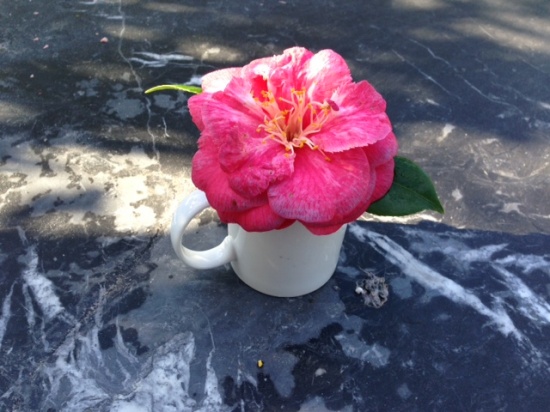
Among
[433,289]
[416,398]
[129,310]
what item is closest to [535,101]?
[433,289]

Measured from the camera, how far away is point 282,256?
1.50ft

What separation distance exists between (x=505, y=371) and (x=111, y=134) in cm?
49

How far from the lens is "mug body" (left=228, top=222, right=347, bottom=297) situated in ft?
1.45

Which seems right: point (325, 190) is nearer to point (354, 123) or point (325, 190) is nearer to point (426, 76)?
point (354, 123)

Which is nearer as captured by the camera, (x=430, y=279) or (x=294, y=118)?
(x=294, y=118)

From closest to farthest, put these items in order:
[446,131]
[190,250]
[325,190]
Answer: [325,190], [190,250], [446,131]

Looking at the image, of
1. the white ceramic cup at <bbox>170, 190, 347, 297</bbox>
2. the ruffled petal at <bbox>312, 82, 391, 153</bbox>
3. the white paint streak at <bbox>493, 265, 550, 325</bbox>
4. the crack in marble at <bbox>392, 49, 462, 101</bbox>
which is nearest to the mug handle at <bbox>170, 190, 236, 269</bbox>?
the white ceramic cup at <bbox>170, 190, 347, 297</bbox>

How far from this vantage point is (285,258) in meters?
0.46

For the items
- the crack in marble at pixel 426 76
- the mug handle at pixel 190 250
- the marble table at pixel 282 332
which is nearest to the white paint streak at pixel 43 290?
the marble table at pixel 282 332

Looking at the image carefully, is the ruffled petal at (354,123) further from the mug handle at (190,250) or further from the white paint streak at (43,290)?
the white paint streak at (43,290)

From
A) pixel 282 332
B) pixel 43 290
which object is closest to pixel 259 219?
pixel 282 332

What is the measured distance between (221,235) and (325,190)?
219 millimetres

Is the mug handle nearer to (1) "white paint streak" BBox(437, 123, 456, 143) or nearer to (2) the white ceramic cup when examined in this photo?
(2) the white ceramic cup

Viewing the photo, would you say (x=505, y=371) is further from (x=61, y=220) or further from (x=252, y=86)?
(x=61, y=220)
